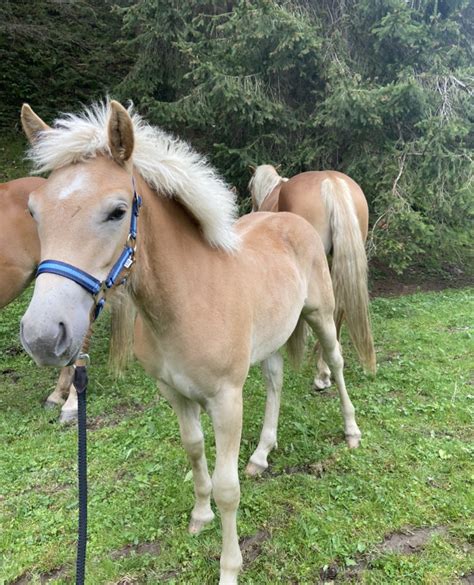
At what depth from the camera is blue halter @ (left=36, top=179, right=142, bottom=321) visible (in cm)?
124

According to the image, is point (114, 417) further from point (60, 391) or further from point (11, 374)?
point (11, 374)

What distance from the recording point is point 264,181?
478 centimetres

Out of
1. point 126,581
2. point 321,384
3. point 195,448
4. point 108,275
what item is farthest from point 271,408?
point 108,275

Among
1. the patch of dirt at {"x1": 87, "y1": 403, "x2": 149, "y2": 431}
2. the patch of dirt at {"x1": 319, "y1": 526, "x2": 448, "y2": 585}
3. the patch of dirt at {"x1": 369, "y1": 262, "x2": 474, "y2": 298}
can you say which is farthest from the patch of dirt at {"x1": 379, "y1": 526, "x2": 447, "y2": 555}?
the patch of dirt at {"x1": 369, "y1": 262, "x2": 474, "y2": 298}

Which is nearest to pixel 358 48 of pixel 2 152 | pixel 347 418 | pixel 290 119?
pixel 290 119

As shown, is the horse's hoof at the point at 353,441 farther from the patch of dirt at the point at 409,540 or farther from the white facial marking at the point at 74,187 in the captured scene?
the white facial marking at the point at 74,187

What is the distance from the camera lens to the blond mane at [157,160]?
1.40m

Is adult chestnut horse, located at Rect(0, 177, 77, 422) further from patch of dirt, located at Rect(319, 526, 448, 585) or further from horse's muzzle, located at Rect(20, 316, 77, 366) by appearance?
horse's muzzle, located at Rect(20, 316, 77, 366)

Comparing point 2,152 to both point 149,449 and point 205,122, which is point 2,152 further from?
point 149,449

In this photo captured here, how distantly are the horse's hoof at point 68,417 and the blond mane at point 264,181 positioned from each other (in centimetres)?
290

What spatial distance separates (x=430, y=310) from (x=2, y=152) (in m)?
8.95

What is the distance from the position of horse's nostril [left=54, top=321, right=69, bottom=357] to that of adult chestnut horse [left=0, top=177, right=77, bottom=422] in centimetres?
263

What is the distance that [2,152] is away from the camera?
912 cm

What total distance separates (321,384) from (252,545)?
6.03 feet
